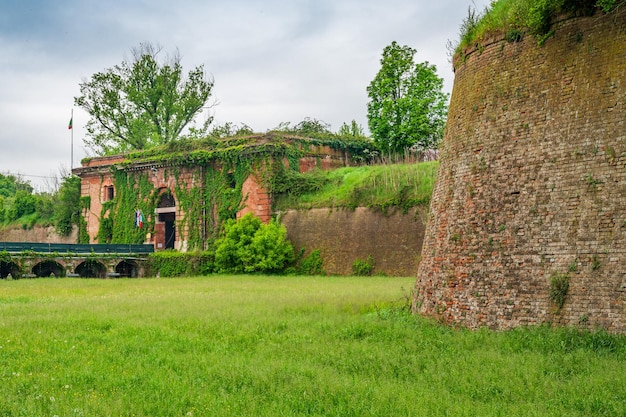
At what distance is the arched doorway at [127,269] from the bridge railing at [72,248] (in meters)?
0.69

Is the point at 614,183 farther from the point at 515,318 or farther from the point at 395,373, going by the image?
the point at 395,373

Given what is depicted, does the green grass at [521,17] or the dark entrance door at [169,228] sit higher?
the green grass at [521,17]

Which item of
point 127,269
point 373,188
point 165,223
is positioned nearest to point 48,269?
point 127,269

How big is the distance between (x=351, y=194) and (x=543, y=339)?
24.4m

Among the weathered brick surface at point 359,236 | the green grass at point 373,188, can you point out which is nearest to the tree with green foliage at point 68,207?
the green grass at point 373,188

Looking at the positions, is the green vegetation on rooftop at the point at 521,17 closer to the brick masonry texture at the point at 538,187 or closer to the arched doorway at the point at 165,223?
the brick masonry texture at the point at 538,187

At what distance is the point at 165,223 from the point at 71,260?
8.63 metres

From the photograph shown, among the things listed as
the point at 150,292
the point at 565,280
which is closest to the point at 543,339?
the point at 565,280

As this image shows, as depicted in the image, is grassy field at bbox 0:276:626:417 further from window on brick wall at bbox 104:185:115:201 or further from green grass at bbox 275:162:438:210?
window on brick wall at bbox 104:185:115:201

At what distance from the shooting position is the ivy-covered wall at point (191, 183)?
38.3m

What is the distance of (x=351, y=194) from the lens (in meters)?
34.8

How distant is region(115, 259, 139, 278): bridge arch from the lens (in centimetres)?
3897

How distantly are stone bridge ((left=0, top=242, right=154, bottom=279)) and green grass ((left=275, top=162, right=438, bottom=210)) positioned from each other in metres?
7.92

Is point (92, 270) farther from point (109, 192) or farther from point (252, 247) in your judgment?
point (109, 192)
